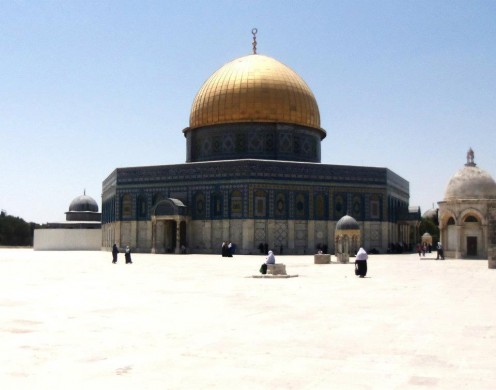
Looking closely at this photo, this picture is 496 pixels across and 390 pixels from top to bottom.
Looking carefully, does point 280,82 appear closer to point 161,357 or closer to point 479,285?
point 479,285

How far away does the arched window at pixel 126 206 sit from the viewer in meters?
51.1

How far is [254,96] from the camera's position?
51.1 m

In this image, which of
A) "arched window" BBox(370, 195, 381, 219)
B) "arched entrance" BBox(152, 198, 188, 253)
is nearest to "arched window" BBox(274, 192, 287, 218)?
"arched entrance" BBox(152, 198, 188, 253)

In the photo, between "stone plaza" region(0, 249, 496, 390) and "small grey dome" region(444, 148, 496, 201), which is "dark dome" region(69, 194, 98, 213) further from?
"stone plaza" region(0, 249, 496, 390)

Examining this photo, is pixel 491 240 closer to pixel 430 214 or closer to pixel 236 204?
pixel 236 204

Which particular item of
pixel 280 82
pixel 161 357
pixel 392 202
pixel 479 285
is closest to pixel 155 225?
pixel 280 82

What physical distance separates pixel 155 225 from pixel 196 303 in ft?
119

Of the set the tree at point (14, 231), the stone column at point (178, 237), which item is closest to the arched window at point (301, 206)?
the stone column at point (178, 237)

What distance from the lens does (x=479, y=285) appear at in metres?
18.0

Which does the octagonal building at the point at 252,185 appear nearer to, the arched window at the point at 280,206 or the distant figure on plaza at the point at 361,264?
the arched window at the point at 280,206

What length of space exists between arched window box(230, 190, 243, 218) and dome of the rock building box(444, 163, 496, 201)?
14.1 metres

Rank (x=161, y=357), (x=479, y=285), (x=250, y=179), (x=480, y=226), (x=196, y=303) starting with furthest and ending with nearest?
(x=250, y=179), (x=480, y=226), (x=479, y=285), (x=196, y=303), (x=161, y=357)

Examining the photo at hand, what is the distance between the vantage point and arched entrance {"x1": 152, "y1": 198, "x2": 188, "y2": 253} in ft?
156

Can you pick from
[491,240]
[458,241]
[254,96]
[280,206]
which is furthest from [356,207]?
[491,240]
